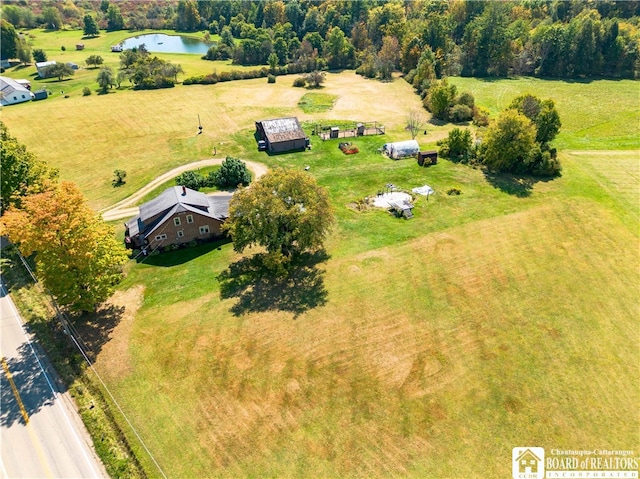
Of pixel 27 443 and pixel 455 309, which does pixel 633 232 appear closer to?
pixel 455 309

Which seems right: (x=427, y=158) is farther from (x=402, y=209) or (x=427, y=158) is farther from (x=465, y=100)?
(x=465, y=100)

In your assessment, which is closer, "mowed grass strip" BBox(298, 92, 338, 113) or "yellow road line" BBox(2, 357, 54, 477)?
"yellow road line" BBox(2, 357, 54, 477)

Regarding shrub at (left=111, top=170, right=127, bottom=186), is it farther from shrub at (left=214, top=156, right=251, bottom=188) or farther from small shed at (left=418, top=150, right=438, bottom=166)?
small shed at (left=418, top=150, right=438, bottom=166)

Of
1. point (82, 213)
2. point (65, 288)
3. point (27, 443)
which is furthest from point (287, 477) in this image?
point (82, 213)

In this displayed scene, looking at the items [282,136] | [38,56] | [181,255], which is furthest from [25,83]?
[181,255]

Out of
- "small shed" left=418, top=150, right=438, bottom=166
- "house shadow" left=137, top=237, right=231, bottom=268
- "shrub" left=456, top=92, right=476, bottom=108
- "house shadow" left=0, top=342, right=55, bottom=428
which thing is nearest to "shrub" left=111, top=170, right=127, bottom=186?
"house shadow" left=137, top=237, right=231, bottom=268

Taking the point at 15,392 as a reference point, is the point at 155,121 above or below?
above
